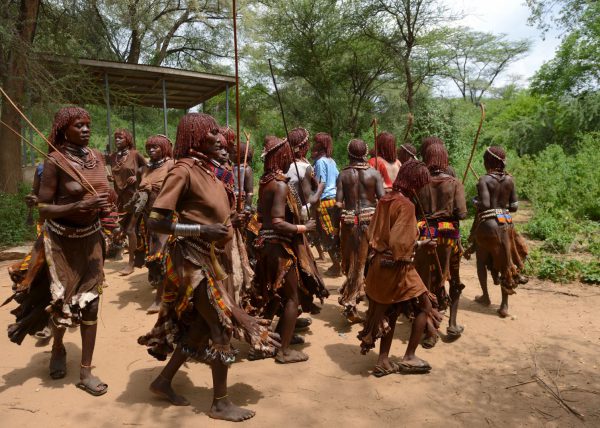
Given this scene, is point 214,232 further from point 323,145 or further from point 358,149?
point 323,145

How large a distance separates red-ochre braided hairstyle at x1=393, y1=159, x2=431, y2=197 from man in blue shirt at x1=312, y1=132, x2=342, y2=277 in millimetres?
2913

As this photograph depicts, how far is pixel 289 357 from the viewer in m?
4.24

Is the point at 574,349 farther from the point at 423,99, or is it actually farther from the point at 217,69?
the point at 217,69

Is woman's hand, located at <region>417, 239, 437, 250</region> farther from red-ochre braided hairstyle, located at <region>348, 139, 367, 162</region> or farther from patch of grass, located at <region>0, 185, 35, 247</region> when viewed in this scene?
patch of grass, located at <region>0, 185, 35, 247</region>

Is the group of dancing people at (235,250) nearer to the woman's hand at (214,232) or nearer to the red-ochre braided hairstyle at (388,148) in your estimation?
the woman's hand at (214,232)

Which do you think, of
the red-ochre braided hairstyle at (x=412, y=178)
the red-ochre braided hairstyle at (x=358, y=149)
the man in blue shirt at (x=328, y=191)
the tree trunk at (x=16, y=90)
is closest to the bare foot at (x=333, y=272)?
the man in blue shirt at (x=328, y=191)

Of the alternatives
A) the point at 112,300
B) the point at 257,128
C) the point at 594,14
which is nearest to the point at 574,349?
the point at 112,300

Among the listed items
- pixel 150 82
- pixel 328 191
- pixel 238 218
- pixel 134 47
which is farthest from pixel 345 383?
pixel 134 47

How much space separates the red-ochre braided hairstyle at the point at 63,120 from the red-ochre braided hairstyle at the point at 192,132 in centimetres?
100

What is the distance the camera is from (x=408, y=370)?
4000 millimetres

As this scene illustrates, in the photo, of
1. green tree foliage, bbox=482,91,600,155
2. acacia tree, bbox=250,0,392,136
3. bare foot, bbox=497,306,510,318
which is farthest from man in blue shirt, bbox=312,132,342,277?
acacia tree, bbox=250,0,392,136

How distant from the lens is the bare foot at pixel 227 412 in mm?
3207

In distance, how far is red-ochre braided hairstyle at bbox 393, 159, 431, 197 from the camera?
12.9ft

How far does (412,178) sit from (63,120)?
2722mm
